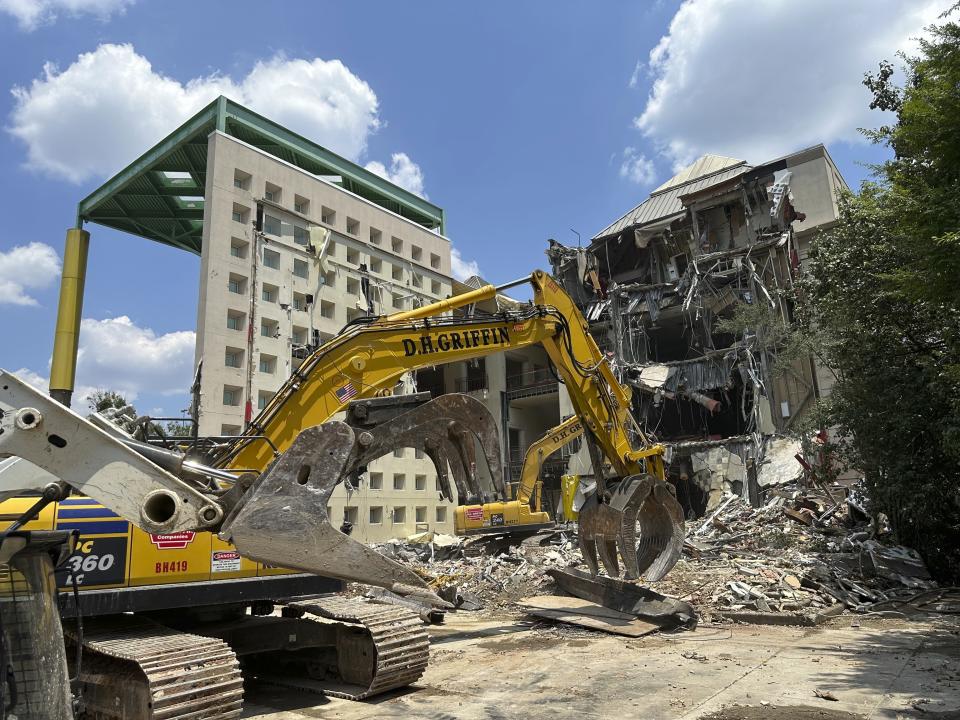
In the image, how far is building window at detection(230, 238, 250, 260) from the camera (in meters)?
34.1

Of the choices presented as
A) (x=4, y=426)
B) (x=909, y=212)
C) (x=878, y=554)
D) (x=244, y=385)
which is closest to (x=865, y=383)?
(x=878, y=554)

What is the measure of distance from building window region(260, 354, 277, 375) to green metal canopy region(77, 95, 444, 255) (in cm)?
1149

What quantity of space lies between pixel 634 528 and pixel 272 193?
31.6 meters

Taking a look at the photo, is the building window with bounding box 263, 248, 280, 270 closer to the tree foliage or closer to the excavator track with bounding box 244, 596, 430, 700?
the tree foliage

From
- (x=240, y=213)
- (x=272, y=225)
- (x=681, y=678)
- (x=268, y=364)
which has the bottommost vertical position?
(x=681, y=678)

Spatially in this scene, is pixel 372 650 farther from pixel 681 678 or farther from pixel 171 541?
pixel 681 678

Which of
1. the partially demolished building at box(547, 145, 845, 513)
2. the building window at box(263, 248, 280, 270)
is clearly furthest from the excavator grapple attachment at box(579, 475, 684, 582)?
the building window at box(263, 248, 280, 270)

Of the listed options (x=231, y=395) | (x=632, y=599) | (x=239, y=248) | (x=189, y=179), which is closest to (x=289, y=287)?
(x=239, y=248)

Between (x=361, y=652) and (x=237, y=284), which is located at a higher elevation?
(x=237, y=284)

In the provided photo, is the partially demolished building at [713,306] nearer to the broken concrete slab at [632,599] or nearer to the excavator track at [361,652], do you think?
the broken concrete slab at [632,599]

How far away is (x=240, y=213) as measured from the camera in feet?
113

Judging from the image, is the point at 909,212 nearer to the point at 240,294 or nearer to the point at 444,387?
the point at 240,294

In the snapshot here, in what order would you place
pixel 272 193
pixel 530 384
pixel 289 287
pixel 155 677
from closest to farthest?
pixel 155 677 → pixel 289 287 → pixel 272 193 → pixel 530 384

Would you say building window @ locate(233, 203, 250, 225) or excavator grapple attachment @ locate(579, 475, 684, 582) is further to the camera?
building window @ locate(233, 203, 250, 225)
